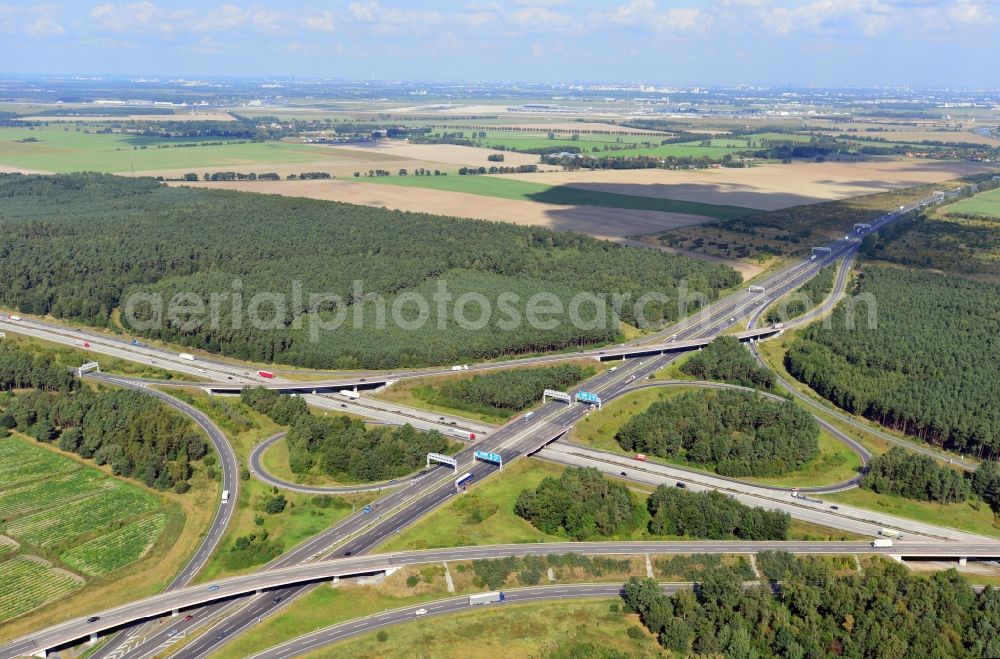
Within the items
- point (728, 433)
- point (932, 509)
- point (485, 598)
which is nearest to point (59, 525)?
point (485, 598)

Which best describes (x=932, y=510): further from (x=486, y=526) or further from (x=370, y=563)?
(x=370, y=563)

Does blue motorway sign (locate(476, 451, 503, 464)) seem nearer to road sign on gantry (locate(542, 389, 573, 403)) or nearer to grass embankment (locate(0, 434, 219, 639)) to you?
road sign on gantry (locate(542, 389, 573, 403))

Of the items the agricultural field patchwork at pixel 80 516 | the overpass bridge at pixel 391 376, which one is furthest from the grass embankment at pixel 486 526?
the overpass bridge at pixel 391 376

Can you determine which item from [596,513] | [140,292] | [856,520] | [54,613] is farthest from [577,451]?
[140,292]

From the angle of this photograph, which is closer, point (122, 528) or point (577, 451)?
point (122, 528)

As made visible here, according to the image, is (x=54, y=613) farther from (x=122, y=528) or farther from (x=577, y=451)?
(x=577, y=451)

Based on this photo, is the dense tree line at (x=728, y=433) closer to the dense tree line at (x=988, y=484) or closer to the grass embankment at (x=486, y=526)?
the grass embankment at (x=486, y=526)
